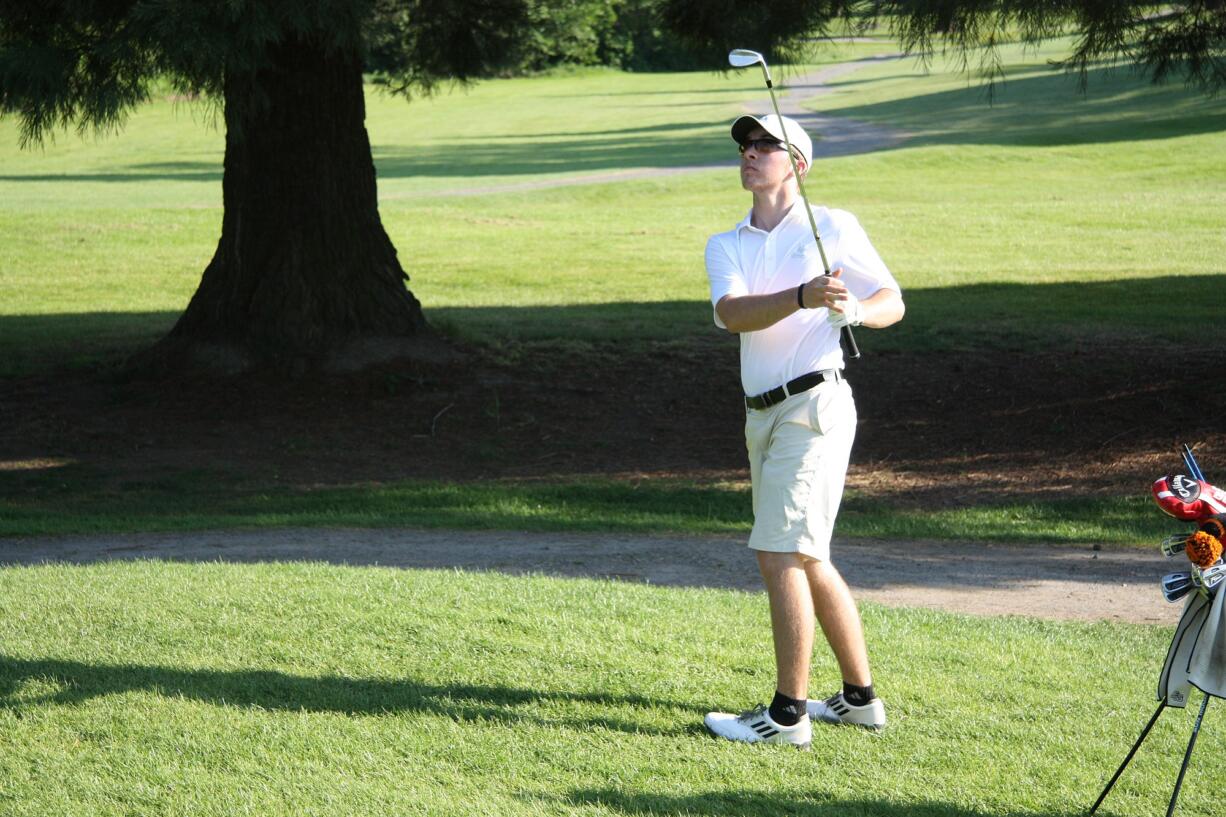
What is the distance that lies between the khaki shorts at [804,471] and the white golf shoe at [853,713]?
0.53 m

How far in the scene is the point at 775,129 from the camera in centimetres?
425

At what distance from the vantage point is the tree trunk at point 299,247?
1198 cm

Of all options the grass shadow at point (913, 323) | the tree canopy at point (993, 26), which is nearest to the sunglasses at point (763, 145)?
the tree canopy at point (993, 26)

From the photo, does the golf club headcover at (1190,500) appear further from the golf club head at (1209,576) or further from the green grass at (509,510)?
the green grass at (509,510)

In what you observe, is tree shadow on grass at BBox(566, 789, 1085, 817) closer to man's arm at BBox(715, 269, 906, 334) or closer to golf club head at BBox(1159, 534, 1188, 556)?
golf club head at BBox(1159, 534, 1188, 556)

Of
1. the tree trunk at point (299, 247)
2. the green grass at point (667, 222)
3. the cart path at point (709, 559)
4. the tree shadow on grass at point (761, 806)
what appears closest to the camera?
the tree shadow on grass at point (761, 806)

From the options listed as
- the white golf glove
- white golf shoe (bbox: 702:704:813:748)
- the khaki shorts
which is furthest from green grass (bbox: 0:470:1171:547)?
the white golf glove

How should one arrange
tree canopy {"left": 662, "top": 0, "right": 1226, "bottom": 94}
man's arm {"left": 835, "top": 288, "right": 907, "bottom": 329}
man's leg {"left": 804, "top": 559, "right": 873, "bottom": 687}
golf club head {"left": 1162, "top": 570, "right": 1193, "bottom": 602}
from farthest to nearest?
tree canopy {"left": 662, "top": 0, "right": 1226, "bottom": 94}, man's leg {"left": 804, "top": 559, "right": 873, "bottom": 687}, man's arm {"left": 835, "top": 288, "right": 907, "bottom": 329}, golf club head {"left": 1162, "top": 570, "right": 1193, "bottom": 602}

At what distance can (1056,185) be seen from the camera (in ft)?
100

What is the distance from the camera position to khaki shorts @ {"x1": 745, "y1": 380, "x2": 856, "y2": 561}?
4.27m

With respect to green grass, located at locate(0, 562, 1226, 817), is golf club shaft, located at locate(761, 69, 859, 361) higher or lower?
higher

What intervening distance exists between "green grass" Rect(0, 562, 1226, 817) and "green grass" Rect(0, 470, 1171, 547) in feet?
8.48

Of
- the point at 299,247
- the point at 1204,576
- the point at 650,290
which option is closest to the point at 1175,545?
the point at 1204,576

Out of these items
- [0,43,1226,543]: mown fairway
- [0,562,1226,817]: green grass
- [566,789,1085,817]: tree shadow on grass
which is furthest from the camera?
[0,43,1226,543]: mown fairway
